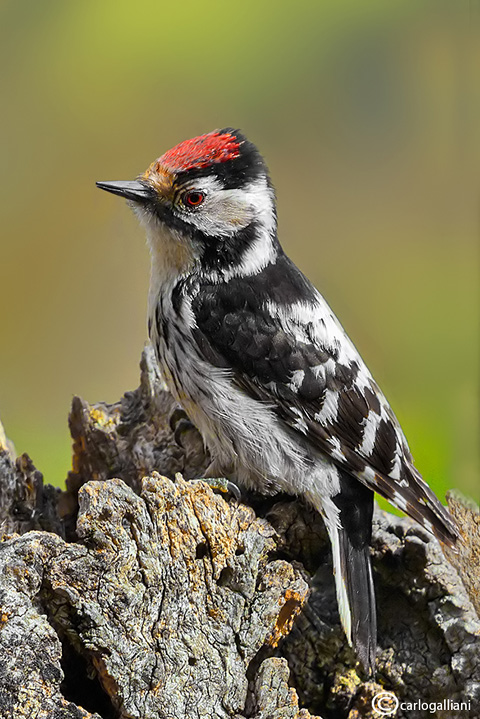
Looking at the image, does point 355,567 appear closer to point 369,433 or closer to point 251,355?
point 369,433

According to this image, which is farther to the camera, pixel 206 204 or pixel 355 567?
pixel 206 204

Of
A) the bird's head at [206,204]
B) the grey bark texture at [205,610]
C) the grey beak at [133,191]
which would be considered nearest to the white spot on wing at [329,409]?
Answer: the grey bark texture at [205,610]

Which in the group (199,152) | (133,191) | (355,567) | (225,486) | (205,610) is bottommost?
(205,610)

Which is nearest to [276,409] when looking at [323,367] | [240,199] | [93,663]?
[323,367]

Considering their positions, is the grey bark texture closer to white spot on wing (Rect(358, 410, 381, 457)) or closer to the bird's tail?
the bird's tail

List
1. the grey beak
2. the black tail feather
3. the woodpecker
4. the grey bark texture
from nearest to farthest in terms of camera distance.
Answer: the grey bark texture
the black tail feather
the woodpecker
the grey beak

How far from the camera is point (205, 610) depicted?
1.75 m

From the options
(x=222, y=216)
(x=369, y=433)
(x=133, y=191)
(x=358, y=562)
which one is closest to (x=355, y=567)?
(x=358, y=562)

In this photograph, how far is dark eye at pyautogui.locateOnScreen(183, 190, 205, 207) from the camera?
7.60ft

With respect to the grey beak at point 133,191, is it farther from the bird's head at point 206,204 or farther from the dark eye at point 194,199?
the dark eye at point 194,199

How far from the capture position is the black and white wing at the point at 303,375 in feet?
7.27

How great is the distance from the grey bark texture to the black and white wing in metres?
0.19

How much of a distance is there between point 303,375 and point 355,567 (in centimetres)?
59

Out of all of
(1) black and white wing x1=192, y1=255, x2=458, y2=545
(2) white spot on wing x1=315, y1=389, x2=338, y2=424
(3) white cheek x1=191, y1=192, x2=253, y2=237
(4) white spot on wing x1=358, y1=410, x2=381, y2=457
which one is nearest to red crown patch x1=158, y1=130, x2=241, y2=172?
(3) white cheek x1=191, y1=192, x2=253, y2=237
